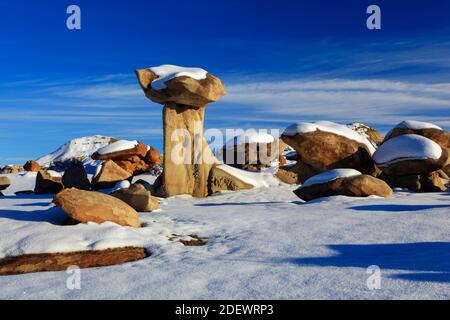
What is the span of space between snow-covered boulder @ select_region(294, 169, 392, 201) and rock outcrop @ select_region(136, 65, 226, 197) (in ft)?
13.6

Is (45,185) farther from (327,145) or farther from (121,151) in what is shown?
(327,145)

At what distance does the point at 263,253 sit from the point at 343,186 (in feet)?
16.2

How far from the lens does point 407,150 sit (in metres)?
12.4

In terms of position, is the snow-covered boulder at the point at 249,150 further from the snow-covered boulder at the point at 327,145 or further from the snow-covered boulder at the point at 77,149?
the snow-covered boulder at the point at 77,149

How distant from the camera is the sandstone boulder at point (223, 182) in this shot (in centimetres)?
1339

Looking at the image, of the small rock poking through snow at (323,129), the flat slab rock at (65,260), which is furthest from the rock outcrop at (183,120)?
the flat slab rock at (65,260)

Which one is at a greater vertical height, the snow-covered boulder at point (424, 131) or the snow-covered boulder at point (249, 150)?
the snow-covered boulder at point (424, 131)

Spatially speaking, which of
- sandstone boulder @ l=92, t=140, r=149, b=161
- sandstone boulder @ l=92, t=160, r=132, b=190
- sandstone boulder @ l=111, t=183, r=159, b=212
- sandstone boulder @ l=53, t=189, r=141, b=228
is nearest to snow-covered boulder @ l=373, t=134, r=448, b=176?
sandstone boulder @ l=111, t=183, r=159, b=212

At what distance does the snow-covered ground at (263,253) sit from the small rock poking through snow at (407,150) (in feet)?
16.3

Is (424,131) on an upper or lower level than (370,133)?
upper

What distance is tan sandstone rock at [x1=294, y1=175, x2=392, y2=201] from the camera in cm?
930

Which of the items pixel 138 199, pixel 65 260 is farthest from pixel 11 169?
pixel 65 260
